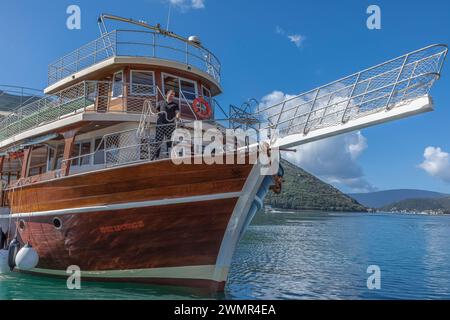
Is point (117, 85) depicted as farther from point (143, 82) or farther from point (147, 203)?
point (147, 203)

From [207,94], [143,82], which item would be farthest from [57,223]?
[207,94]

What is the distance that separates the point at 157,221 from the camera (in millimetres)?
9828

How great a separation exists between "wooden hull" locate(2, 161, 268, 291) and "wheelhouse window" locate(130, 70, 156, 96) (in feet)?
10.5

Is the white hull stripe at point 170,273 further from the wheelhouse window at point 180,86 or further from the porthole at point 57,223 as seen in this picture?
the wheelhouse window at point 180,86

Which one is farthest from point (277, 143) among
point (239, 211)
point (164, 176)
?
point (164, 176)

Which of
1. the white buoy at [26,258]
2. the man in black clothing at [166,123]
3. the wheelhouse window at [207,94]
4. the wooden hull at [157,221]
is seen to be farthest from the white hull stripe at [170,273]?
the wheelhouse window at [207,94]

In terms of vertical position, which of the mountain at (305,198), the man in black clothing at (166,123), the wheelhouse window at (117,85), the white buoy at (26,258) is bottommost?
the white buoy at (26,258)

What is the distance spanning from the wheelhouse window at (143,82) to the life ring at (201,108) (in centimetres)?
127

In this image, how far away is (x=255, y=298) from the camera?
11.0 m

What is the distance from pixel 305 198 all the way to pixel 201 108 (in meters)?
154

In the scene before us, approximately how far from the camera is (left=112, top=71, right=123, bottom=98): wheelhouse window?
12.3 metres

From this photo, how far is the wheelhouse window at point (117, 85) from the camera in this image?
1233 cm
